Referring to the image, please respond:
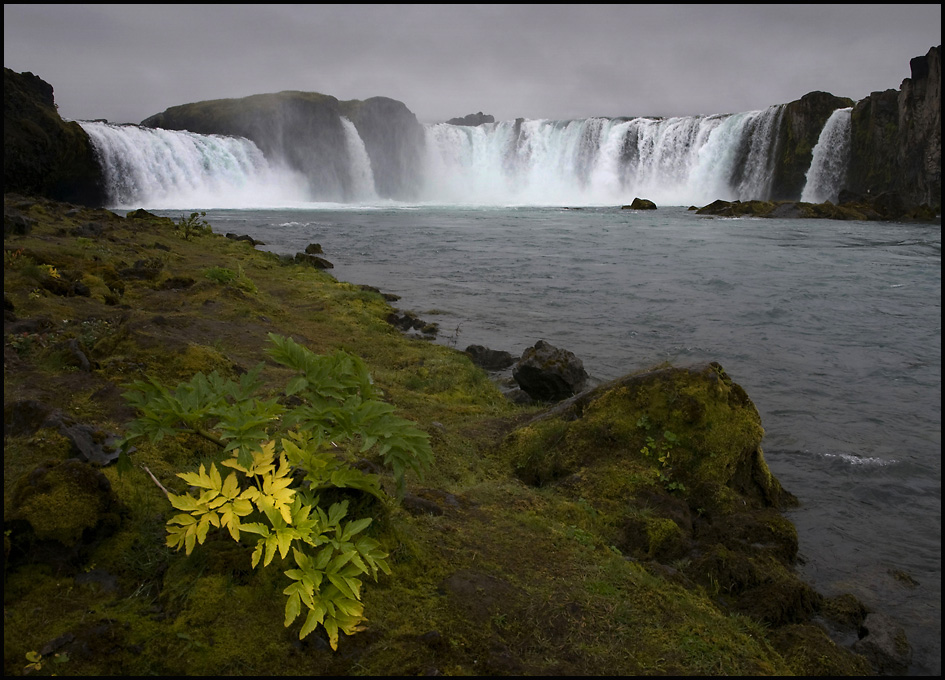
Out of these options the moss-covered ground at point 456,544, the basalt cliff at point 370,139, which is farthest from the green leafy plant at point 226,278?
the basalt cliff at point 370,139

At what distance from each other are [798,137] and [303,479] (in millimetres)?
59855

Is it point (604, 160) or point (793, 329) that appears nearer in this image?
point (793, 329)

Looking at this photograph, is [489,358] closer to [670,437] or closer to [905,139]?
[670,437]

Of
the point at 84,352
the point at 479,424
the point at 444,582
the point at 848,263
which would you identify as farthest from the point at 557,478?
the point at 848,263

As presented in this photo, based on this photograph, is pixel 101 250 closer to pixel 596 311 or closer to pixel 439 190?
pixel 596 311

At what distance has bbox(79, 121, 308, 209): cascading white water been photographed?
137 ft

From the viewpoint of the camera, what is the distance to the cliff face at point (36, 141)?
2895cm

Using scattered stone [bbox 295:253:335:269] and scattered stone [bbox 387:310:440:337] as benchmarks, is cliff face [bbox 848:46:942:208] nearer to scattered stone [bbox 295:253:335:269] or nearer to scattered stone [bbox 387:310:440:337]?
scattered stone [bbox 295:253:335:269]

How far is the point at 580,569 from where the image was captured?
11.0 feet

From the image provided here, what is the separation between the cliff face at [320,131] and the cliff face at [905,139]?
155ft

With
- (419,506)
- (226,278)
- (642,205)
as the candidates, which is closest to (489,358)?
(226,278)

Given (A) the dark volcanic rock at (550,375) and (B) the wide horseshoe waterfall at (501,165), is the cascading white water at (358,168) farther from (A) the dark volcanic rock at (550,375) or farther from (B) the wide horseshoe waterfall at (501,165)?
(A) the dark volcanic rock at (550,375)

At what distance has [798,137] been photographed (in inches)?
2084

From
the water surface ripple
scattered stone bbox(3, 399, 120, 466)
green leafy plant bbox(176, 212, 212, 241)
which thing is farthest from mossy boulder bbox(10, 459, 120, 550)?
green leafy plant bbox(176, 212, 212, 241)
